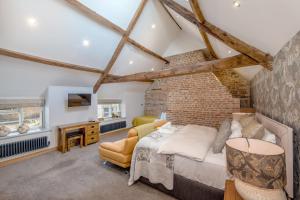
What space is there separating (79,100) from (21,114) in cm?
150

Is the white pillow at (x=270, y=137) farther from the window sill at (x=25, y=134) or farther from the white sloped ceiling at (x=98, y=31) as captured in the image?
the window sill at (x=25, y=134)

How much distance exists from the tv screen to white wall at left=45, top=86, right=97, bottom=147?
130 millimetres

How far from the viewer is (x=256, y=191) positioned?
3.59 feet

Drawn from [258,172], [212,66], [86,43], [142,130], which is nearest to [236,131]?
[212,66]

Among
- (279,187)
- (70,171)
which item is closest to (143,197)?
(70,171)

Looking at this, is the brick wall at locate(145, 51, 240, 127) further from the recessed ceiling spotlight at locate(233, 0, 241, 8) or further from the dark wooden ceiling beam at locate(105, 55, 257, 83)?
the recessed ceiling spotlight at locate(233, 0, 241, 8)

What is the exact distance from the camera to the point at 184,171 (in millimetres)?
2264

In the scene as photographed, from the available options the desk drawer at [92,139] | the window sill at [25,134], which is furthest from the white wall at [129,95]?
the window sill at [25,134]

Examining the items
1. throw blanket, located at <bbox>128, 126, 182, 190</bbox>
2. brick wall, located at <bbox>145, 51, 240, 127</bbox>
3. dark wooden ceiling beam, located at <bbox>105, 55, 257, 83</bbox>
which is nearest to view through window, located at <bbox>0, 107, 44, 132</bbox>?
dark wooden ceiling beam, located at <bbox>105, 55, 257, 83</bbox>

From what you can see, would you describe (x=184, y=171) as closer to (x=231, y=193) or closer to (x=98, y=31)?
(x=231, y=193)

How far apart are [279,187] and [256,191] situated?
172mm

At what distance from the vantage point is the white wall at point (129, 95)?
6.12 m

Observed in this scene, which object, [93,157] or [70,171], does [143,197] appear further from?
[93,157]

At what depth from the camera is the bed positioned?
1992 mm
